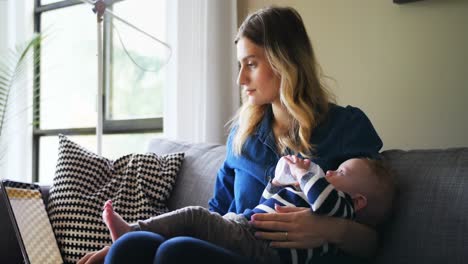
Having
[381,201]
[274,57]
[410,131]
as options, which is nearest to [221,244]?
[381,201]

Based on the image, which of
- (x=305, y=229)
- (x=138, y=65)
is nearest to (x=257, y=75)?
(x=305, y=229)

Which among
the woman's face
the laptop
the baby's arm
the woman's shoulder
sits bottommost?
the laptop

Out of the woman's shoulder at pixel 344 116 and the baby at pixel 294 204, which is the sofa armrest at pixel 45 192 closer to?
the baby at pixel 294 204

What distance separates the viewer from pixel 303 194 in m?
1.28

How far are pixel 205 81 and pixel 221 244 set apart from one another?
123 cm

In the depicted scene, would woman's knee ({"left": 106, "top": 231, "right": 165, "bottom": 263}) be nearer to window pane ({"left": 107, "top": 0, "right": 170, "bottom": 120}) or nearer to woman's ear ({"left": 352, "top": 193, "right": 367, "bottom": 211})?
woman's ear ({"left": 352, "top": 193, "right": 367, "bottom": 211})

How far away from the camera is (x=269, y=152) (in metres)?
1.47

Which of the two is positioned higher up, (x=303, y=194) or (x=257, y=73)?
(x=257, y=73)

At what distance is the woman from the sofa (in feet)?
0.24

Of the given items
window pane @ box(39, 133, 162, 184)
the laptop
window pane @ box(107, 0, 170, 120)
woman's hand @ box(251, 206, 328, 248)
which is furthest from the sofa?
window pane @ box(107, 0, 170, 120)

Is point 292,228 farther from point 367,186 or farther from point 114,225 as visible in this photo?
point 114,225

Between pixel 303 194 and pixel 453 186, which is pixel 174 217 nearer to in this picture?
pixel 303 194

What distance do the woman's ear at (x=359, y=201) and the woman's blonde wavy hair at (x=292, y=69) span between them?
0.18 m

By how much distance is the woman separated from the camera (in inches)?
50.1
